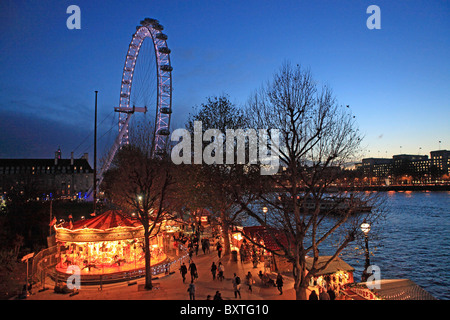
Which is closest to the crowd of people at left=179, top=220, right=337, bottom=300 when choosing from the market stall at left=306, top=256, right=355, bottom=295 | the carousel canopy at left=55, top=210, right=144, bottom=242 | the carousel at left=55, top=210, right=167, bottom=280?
the market stall at left=306, top=256, right=355, bottom=295

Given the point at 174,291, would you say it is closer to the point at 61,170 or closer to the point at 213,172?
the point at 213,172

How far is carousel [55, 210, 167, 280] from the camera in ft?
61.9

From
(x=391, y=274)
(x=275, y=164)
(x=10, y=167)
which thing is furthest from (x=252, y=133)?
(x=10, y=167)

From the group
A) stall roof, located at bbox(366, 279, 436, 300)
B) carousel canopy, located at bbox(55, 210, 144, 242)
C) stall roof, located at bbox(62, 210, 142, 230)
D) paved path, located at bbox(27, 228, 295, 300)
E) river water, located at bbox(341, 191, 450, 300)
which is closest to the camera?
stall roof, located at bbox(366, 279, 436, 300)

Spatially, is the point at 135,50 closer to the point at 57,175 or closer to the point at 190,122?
the point at 190,122

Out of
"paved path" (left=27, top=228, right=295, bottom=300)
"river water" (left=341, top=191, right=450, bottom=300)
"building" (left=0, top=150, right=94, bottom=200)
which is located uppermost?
"building" (left=0, top=150, right=94, bottom=200)

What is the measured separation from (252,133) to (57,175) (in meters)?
123

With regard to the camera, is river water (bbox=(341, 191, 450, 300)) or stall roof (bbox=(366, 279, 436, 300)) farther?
river water (bbox=(341, 191, 450, 300))

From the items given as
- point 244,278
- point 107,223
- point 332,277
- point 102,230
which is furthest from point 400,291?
point 107,223

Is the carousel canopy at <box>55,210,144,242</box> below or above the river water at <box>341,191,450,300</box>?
above

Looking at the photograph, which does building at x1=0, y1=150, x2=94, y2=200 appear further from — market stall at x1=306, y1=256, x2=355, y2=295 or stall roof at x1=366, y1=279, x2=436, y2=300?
stall roof at x1=366, y1=279, x2=436, y2=300

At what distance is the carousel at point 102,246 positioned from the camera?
18.9m

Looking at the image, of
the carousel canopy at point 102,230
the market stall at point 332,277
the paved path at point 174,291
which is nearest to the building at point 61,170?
the carousel canopy at point 102,230
